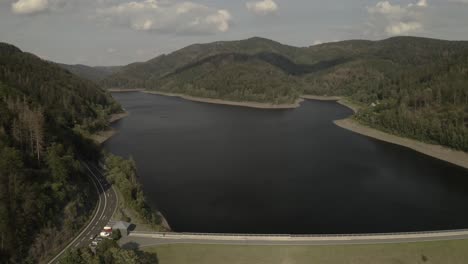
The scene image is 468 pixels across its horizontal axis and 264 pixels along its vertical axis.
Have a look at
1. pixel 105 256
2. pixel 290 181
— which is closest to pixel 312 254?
pixel 105 256

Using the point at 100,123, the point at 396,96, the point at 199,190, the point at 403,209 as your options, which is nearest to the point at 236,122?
the point at 100,123

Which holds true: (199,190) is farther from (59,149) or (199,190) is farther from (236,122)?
(236,122)

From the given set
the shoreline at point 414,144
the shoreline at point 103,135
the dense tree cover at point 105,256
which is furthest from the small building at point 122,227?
the shoreline at point 414,144

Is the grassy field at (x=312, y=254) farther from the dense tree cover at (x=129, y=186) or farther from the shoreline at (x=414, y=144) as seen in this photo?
the shoreline at (x=414, y=144)

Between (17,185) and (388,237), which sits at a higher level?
(17,185)

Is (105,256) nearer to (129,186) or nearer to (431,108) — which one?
(129,186)

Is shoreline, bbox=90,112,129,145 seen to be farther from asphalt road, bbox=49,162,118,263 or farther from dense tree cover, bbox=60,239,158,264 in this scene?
dense tree cover, bbox=60,239,158,264

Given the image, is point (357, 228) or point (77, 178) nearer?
point (357, 228)
